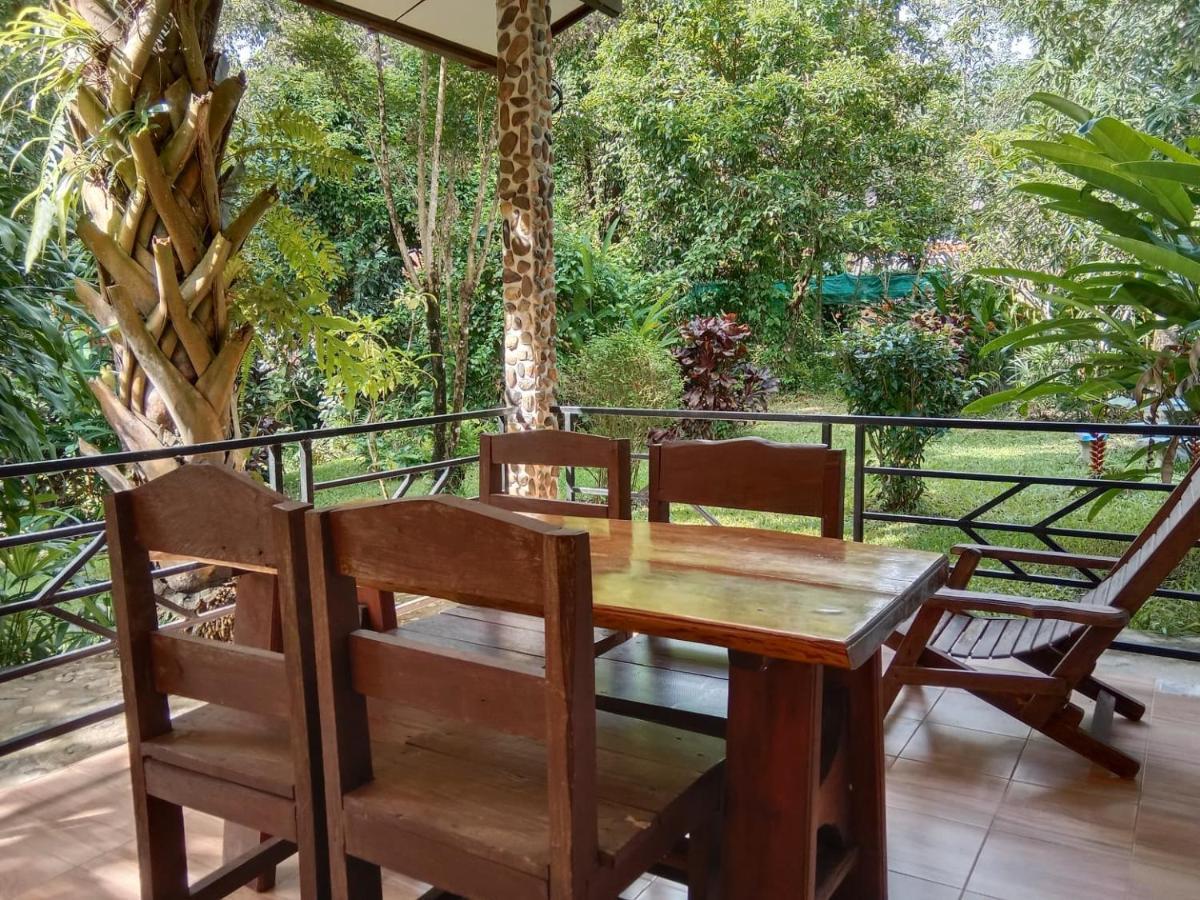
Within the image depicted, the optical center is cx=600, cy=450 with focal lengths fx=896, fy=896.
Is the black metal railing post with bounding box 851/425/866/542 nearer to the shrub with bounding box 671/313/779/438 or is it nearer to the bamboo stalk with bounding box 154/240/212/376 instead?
the bamboo stalk with bounding box 154/240/212/376

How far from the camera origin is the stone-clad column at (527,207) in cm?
438

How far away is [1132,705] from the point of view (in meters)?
2.78

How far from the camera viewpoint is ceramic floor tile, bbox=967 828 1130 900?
1937 millimetres

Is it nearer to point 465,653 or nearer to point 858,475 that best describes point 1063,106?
point 858,475

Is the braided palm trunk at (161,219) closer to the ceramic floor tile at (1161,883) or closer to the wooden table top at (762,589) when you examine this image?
the wooden table top at (762,589)

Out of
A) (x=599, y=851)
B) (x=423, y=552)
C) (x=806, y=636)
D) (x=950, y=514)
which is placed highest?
(x=423, y=552)

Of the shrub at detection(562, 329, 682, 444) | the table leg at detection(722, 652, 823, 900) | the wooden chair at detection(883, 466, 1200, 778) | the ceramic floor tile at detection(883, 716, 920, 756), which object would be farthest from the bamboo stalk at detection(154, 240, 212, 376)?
the shrub at detection(562, 329, 682, 444)

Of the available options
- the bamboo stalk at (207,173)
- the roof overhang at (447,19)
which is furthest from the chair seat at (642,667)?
the roof overhang at (447,19)

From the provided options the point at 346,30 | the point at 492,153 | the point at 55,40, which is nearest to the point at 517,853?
the point at 55,40

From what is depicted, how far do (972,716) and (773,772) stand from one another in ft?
5.49

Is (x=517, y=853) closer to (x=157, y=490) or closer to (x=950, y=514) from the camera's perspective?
(x=157, y=490)

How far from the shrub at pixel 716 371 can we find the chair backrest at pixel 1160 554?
15.6 ft

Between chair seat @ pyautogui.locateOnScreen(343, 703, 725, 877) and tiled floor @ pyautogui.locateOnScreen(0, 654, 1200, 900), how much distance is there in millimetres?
656

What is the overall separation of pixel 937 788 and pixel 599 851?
60.6 inches
